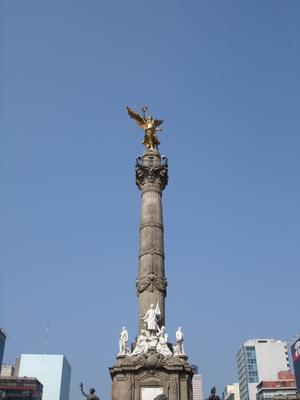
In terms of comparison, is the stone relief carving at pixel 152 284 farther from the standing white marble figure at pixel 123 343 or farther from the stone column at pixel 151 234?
the standing white marble figure at pixel 123 343

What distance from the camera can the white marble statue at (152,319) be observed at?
23.6 m

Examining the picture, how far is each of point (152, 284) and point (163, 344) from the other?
3528mm

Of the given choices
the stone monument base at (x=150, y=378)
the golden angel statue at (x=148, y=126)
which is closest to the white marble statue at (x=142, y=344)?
the stone monument base at (x=150, y=378)

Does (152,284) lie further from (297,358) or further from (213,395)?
(297,358)

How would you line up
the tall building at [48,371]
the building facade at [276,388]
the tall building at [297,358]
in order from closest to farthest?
the tall building at [297,358]
the building facade at [276,388]
the tall building at [48,371]

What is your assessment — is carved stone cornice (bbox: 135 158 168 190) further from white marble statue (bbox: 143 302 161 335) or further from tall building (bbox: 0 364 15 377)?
tall building (bbox: 0 364 15 377)

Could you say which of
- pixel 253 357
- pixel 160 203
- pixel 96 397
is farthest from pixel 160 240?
pixel 253 357

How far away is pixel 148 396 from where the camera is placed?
2145cm

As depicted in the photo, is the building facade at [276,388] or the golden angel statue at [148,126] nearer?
the golden angel statue at [148,126]

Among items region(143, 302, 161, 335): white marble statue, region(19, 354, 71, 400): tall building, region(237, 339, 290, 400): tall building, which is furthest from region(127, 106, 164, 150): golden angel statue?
region(19, 354, 71, 400): tall building

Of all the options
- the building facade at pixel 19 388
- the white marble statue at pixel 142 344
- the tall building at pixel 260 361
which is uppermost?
the tall building at pixel 260 361

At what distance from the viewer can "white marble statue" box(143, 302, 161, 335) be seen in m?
23.6

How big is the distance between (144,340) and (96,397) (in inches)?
162

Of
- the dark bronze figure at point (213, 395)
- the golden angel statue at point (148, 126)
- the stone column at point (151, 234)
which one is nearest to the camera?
the dark bronze figure at point (213, 395)
